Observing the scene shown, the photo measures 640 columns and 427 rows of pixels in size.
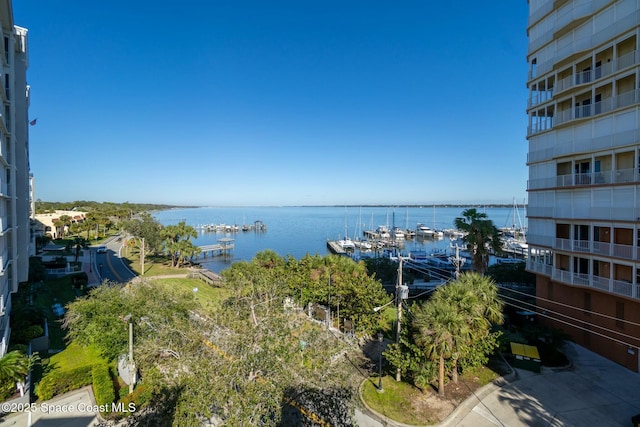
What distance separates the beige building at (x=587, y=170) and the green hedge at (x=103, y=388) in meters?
24.1

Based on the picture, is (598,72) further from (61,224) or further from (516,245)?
(61,224)

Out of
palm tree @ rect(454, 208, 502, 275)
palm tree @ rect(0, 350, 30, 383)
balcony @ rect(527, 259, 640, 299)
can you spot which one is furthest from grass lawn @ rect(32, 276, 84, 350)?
balcony @ rect(527, 259, 640, 299)

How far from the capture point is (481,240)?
2395 centimetres

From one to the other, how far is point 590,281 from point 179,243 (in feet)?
148

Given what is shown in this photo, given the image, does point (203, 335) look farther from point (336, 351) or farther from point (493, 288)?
point (493, 288)

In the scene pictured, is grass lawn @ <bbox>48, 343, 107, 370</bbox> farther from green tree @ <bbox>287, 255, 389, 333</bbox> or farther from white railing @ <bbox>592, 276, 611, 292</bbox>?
white railing @ <bbox>592, 276, 611, 292</bbox>

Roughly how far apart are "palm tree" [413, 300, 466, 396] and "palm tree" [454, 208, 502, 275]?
11.0 m

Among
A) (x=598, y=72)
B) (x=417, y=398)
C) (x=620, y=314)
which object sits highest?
(x=598, y=72)

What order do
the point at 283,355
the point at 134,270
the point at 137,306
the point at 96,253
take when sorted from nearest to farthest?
the point at 283,355 < the point at 137,306 < the point at 134,270 < the point at 96,253

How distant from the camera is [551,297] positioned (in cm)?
2309

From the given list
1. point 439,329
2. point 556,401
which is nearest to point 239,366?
point 439,329

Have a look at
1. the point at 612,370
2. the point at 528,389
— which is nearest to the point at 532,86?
the point at 612,370

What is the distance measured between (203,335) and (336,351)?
14.2ft

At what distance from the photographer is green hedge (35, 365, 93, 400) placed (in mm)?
14477
